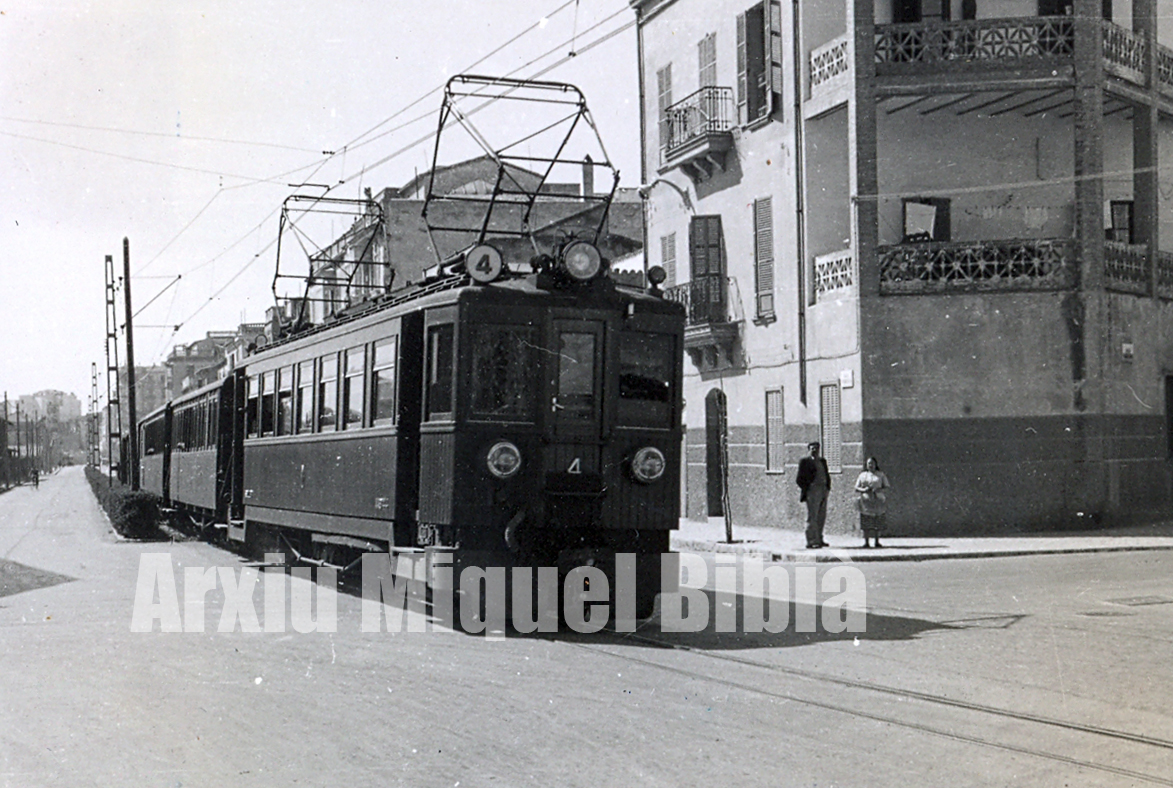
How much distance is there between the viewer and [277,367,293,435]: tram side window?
17391mm

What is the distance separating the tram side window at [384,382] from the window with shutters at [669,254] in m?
19.3

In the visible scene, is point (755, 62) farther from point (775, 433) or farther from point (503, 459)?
point (503, 459)

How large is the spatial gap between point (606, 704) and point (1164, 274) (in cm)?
2173

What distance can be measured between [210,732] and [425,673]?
2150 mm

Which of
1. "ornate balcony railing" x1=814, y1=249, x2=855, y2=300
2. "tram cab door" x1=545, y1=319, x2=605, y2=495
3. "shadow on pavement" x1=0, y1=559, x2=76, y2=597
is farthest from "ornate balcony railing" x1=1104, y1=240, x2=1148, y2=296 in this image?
"shadow on pavement" x1=0, y1=559, x2=76, y2=597

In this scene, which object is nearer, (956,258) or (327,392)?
(327,392)

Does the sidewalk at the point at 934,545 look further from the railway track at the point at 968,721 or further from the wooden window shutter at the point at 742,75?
the railway track at the point at 968,721

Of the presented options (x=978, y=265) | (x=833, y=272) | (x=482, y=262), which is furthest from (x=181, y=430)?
(x=482, y=262)

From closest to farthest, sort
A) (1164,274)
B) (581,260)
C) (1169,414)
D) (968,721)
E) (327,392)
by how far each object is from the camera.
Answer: (968,721) → (581,260) → (327,392) → (1169,414) → (1164,274)

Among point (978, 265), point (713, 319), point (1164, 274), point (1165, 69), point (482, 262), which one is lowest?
point (482, 262)

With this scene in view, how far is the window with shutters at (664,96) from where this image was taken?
107 feet

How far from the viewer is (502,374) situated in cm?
1206

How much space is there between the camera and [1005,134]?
25.5 meters

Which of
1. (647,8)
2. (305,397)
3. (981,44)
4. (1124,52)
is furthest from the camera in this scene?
(647,8)
